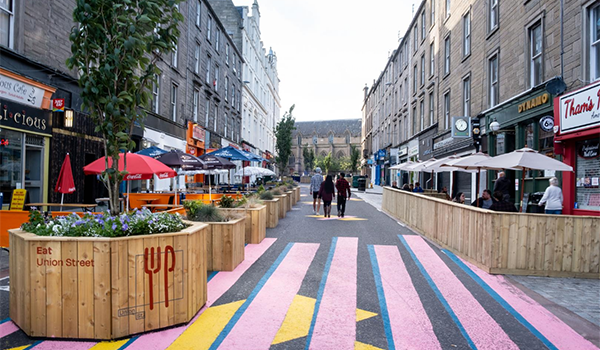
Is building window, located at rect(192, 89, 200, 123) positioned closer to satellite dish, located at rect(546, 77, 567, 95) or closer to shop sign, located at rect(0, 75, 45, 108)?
shop sign, located at rect(0, 75, 45, 108)

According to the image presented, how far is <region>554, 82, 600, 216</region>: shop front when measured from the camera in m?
9.80

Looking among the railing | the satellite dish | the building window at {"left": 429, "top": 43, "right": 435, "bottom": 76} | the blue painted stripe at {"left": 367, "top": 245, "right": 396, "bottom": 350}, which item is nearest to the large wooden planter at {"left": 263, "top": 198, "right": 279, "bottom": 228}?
the blue painted stripe at {"left": 367, "top": 245, "right": 396, "bottom": 350}

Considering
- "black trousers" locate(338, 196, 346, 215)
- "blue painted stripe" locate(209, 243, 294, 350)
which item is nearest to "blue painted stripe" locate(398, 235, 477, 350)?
"blue painted stripe" locate(209, 243, 294, 350)

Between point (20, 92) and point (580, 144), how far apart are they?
51.4ft

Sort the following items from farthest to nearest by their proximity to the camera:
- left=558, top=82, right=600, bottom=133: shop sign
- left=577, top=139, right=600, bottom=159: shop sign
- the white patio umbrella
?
left=577, top=139, right=600, bottom=159: shop sign < left=558, top=82, right=600, bottom=133: shop sign < the white patio umbrella

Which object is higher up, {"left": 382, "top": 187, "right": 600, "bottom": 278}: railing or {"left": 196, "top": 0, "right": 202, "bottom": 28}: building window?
{"left": 196, "top": 0, "right": 202, "bottom": 28}: building window

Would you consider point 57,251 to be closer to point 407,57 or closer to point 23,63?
point 23,63

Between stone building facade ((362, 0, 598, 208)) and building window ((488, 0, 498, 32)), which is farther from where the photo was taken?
building window ((488, 0, 498, 32))

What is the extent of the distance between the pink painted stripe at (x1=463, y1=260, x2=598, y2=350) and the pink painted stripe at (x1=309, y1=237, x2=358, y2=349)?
1996 millimetres

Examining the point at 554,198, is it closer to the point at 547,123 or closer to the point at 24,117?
the point at 547,123

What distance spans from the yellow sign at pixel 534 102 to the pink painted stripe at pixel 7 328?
13.9 meters

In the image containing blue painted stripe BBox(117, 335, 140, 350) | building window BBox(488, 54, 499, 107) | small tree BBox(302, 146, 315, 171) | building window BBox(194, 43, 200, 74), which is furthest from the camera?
small tree BBox(302, 146, 315, 171)

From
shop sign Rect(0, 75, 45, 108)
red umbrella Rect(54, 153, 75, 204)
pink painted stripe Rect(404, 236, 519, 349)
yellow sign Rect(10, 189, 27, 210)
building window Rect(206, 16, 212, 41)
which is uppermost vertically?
building window Rect(206, 16, 212, 41)

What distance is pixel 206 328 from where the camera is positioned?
393cm
